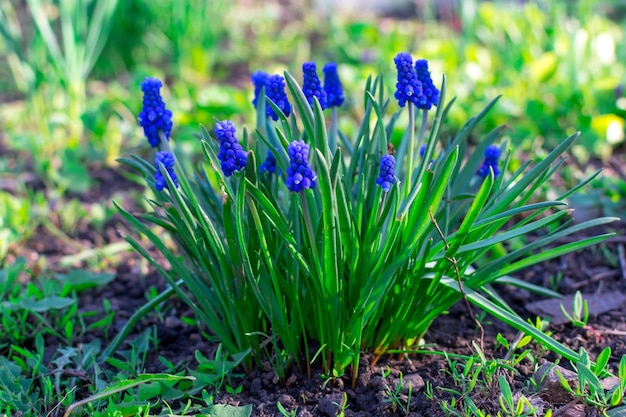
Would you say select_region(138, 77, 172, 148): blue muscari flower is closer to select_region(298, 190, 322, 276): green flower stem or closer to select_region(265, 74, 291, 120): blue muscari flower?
select_region(265, 74, 291, 120): blue muscari flower

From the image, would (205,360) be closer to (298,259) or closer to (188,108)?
(298,259)

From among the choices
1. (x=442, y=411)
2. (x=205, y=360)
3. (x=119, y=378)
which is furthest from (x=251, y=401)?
(x=442, y=411)

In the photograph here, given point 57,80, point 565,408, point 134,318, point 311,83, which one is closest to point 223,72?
point 57,80

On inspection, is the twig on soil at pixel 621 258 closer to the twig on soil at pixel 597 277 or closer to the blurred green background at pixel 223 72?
the twig on soil at pixel 597 277

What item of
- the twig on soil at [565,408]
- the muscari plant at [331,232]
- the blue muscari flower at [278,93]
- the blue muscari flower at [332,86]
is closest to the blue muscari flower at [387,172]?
the muscari plant at [331,232]

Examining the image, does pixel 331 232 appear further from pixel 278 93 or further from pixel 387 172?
pixel 278 93

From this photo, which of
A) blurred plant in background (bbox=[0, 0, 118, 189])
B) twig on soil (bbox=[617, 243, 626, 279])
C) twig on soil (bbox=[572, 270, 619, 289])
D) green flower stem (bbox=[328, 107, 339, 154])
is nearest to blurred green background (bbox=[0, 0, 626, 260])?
blurred plant in background (bbox=[0, 0, 118, 189])
